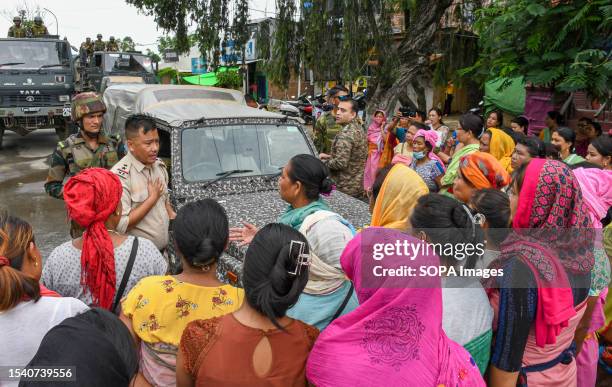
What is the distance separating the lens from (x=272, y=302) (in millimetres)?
1683

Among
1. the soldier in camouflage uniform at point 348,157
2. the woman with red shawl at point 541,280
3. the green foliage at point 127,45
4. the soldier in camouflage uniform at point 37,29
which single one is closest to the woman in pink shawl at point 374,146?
the soldier in camouflage uniform at point 348,157

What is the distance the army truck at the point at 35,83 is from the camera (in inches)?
509

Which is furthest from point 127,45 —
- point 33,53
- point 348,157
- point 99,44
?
point 348,157

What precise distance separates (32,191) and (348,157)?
22.3ft

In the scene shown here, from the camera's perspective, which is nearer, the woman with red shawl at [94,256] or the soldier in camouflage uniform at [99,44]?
the woman with red shawl at [94,256]

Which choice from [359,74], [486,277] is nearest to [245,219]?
[486,277]

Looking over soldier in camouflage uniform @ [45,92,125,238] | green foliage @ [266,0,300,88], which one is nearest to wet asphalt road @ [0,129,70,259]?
soldier in camouflage uniform @ [45,92,125,238]

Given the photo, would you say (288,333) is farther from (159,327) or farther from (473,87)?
(473,87)

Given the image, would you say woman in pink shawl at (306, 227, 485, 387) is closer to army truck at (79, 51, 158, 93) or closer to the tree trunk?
the tree trunk

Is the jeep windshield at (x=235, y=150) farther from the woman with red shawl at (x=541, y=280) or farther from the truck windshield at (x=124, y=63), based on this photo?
the truck windshield at (x=124, y=63)

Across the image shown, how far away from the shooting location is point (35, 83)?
517 inches

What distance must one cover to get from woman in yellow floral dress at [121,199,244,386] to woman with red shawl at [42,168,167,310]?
1.64 feet

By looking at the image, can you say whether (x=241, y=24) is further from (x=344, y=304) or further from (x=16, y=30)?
(x=344, y=304)

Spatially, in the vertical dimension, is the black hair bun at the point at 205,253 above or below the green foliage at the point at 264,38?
below
